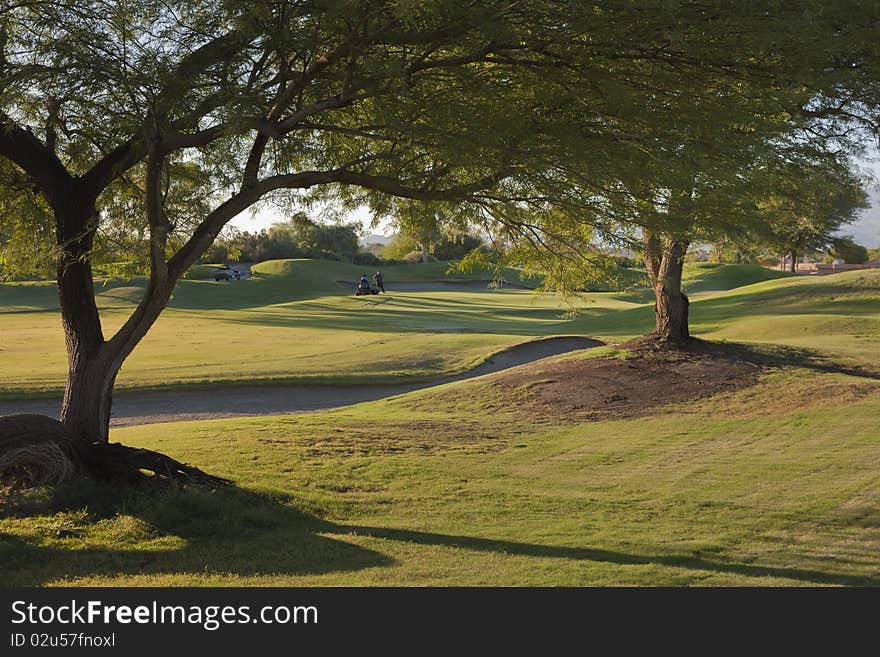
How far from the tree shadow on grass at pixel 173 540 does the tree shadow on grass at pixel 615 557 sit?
835mm

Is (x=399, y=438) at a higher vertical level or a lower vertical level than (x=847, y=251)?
lower

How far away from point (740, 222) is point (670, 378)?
11.2m

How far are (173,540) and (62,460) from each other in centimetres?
207

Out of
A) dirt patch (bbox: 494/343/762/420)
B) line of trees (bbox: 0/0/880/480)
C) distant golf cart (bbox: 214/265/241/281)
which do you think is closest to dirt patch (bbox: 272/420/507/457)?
dirt patch (bbox: 494/343/762/420)

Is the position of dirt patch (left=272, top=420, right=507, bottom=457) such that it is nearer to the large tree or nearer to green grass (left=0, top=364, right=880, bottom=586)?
green grass (left=0, top=364, right=880, bottom=586)

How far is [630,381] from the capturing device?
19.1 m

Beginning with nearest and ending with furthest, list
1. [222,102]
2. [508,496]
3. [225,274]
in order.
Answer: [222,102]
[508,496]
[225,274]

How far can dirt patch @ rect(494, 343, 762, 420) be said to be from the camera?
1788 centimetres

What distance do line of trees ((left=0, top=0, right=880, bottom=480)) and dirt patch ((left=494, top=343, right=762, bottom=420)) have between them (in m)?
7.79

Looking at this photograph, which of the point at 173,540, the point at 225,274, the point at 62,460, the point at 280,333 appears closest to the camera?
the point at 173,540

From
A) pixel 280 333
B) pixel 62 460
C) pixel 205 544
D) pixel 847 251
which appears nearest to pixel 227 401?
pixel 62 460

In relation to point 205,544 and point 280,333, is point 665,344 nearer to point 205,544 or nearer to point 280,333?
point 205,544

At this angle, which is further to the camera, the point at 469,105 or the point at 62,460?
the point at 62,460
